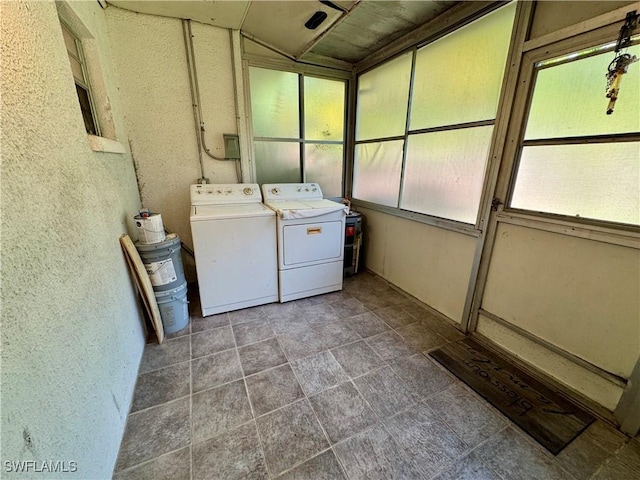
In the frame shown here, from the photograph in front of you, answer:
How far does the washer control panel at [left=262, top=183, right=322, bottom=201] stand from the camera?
2920mm

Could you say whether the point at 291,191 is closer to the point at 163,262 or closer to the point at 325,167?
the point at 325,167

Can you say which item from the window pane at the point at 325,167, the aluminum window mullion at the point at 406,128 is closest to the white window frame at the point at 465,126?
the aluminum window mullion at the point at 406,128

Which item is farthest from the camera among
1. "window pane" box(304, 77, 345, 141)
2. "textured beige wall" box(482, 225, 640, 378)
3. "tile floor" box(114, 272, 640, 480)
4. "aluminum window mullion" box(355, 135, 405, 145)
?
"window pane" box(304, 77, 345, 141)

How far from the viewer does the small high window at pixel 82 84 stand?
68.2 inches

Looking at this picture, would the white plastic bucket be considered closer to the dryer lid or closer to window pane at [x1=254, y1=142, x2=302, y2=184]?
the dryer lid

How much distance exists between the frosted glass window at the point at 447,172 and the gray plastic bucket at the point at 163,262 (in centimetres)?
232

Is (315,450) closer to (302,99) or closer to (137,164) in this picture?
(137,164)

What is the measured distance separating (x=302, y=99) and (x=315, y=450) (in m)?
3.39

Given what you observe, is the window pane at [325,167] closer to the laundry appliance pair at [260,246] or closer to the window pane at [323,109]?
the window pane at [323,109]

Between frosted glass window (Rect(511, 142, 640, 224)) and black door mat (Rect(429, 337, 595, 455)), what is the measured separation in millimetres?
1147

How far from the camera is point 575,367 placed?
5.35 feet

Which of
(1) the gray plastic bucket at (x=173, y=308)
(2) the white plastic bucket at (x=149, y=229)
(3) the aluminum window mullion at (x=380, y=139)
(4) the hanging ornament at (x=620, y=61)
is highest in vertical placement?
(4) the hanging ornament at (x=620, y=61)

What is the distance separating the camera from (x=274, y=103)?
120 inches

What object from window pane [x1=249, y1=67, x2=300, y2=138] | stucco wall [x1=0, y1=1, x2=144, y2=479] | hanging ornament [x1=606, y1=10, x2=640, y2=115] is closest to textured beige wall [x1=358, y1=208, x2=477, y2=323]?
hanging ornament [x1=606, y1=10, x2=640, y2=115]
